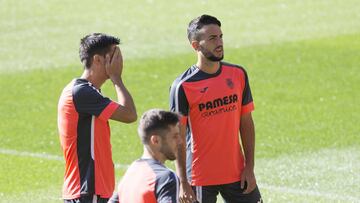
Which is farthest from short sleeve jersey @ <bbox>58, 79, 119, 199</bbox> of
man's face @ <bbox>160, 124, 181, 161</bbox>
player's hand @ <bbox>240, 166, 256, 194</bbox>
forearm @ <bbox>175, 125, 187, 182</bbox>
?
man's face @ <bbox>160, 124, 181, 161</bbox>

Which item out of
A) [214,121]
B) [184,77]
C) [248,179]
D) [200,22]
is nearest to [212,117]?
[214,121]

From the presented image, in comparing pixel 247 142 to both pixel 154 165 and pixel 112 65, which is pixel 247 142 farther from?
pixel 154 165

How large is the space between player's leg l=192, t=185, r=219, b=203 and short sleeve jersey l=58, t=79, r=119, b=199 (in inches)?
42.8

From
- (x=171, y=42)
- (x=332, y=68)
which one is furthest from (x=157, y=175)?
(x=171, y=42)

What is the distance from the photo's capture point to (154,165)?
317 inches

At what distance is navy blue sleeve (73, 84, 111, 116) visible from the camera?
981cm

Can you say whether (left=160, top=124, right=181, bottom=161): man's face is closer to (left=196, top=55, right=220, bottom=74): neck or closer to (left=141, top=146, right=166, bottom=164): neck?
(left=141, top=146, right=166, bottom=164): neck

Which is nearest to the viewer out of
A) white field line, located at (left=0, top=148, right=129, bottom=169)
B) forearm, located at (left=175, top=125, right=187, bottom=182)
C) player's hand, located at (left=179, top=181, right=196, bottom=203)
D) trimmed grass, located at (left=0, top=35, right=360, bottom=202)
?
forearm, located at (left=175, top=125, right=187, bottom=182)

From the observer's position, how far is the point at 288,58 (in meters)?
24.0

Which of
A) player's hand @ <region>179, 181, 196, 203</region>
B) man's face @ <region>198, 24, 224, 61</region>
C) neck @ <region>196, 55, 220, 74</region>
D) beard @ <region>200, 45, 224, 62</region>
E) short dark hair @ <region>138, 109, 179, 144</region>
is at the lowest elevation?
player's hand @ <region>179, 181, 196, 203</region>

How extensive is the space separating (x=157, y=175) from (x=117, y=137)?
33.4 ft

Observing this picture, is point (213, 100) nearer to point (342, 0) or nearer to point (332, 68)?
point (332, 68)

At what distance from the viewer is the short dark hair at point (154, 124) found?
26.5 ft

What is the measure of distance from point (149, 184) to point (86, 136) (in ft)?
6.52
